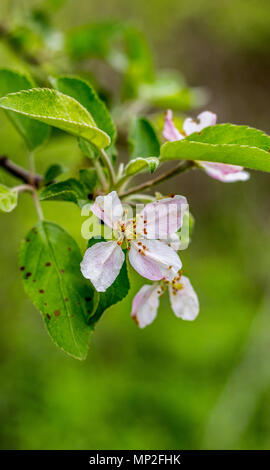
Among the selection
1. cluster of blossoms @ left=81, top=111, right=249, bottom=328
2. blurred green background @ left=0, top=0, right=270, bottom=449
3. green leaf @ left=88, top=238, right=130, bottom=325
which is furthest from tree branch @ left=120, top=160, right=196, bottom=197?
blurred green background @ left=0, top=0, right=270, bottom=449

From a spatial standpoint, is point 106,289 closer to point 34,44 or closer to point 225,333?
point 34,44

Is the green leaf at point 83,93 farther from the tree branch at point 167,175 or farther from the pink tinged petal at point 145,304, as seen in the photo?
the pink tinged petal at point 145,304

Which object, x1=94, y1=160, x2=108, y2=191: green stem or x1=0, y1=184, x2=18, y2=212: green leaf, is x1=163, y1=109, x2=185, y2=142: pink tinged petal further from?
x1=0, y1=184, x2=18, y2=212: green leaf

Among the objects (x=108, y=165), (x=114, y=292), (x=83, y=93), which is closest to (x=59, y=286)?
(x=114, y=292)

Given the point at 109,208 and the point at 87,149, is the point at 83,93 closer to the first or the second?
the point at 87,149

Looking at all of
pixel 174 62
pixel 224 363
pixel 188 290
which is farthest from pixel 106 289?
pixel 174 62
